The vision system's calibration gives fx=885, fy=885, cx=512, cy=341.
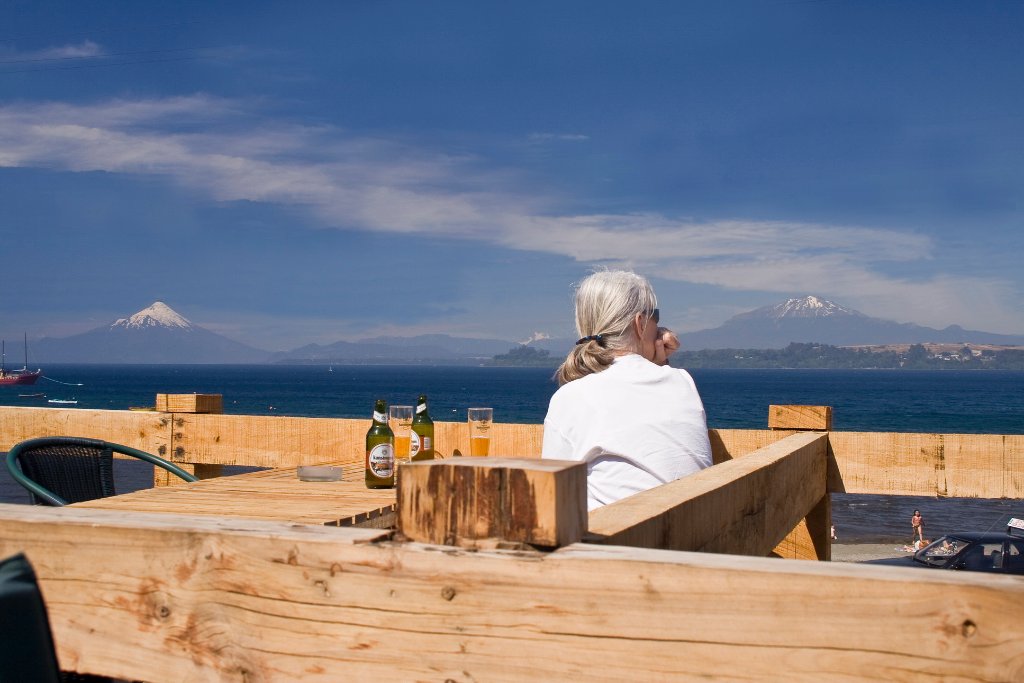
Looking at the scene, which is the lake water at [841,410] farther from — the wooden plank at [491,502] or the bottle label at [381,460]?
the wooden plank at [491,502]

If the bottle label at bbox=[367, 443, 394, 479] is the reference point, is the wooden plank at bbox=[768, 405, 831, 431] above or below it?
above

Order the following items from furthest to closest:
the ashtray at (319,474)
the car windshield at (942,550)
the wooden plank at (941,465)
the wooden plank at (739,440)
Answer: the car windshield at (942,550) → the wooden plank at (739,440) → the wooden plank at (941,465) → the ashtray at (319,474)

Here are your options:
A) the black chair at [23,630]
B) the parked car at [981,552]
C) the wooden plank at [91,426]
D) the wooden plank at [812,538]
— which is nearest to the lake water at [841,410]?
the parked car at [981,552]

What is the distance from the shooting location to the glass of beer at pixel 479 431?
3.04m

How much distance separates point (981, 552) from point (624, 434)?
12.6 meters

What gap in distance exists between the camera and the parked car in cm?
1241

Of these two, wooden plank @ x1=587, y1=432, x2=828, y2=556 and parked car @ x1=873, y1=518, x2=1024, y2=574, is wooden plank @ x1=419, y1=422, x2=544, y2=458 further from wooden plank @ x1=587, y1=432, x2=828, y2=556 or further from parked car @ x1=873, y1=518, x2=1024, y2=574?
parked car @ x1=873, y1=518, x2=1024, y2=574

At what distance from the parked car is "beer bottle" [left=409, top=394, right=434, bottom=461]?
1127 cm

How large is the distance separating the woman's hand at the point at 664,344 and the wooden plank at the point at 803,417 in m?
0.54

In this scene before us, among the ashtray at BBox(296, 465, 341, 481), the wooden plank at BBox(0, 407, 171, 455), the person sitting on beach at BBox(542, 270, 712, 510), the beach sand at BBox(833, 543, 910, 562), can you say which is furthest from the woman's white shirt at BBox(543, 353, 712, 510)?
the beach sand at BBox(833, 543, 910, 562)

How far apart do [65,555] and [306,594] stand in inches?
15.5

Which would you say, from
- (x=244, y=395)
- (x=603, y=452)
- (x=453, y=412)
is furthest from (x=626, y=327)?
(x=244, y=395)

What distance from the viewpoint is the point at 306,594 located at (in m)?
1.05

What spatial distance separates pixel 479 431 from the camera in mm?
3070
